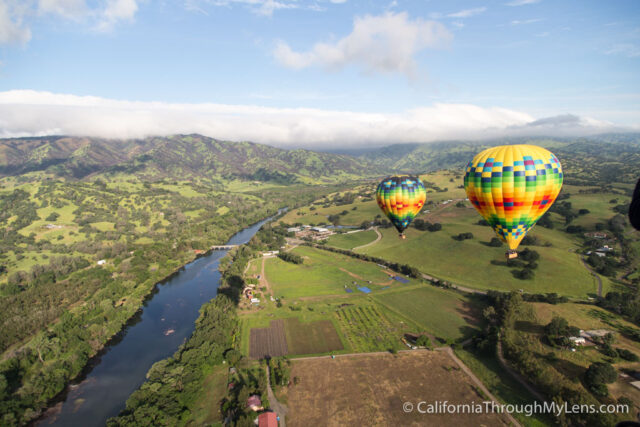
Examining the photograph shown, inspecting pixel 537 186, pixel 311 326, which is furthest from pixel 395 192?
pixel 311 326

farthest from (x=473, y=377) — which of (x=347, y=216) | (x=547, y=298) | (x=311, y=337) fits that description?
(x=347, y=216)

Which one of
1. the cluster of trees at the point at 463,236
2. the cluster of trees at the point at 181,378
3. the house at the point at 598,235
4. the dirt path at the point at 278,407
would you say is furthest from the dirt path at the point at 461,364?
the house at the point at 598,235

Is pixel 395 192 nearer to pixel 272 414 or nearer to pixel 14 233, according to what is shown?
pixel 272 414

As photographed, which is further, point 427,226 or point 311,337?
point 427,226

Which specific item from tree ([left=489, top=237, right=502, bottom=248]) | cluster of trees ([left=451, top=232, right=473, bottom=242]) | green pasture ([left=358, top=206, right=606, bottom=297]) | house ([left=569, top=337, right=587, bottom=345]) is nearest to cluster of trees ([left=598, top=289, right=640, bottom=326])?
green pasture ([left=358, top=206, right=606, bottom=297])

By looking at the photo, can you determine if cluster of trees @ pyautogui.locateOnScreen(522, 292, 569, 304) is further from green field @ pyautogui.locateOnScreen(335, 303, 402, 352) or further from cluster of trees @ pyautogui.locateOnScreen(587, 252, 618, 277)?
green field @ pyautogui.locateOnScreen(335, 303, 402, 352)

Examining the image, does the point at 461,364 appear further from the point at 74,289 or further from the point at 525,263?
the point at 74,289
